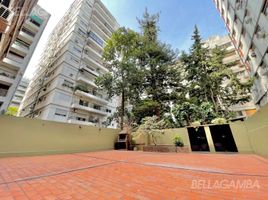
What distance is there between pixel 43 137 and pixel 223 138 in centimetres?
1086

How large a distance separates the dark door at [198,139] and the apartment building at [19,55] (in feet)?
65.1

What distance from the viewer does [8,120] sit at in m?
6.34

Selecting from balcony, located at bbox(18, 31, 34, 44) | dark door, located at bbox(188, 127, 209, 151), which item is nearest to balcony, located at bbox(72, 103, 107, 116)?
balcony, located at bbox(18, 31, 34, 44)

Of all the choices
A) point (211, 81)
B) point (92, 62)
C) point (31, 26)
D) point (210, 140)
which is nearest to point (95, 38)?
point (92, 62)

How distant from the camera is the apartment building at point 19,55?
16.4 meters

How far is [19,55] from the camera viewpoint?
63.0 feet

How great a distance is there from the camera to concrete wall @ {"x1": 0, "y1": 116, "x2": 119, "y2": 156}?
6273 mm

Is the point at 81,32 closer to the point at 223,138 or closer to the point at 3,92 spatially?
the point at 3,92

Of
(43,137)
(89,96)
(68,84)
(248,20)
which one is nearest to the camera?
(43,137)

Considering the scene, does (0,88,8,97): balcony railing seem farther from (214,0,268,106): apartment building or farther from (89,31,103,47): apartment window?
(214,0,268,106): apartment building

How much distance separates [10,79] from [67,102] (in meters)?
7.25

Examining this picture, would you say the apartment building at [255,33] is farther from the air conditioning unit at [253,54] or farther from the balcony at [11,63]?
the balcony at [11,63]

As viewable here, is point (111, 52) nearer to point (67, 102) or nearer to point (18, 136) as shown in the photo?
point (67, 102)

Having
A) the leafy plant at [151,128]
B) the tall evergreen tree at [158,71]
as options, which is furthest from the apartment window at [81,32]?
the leafy plant at [151,128]
